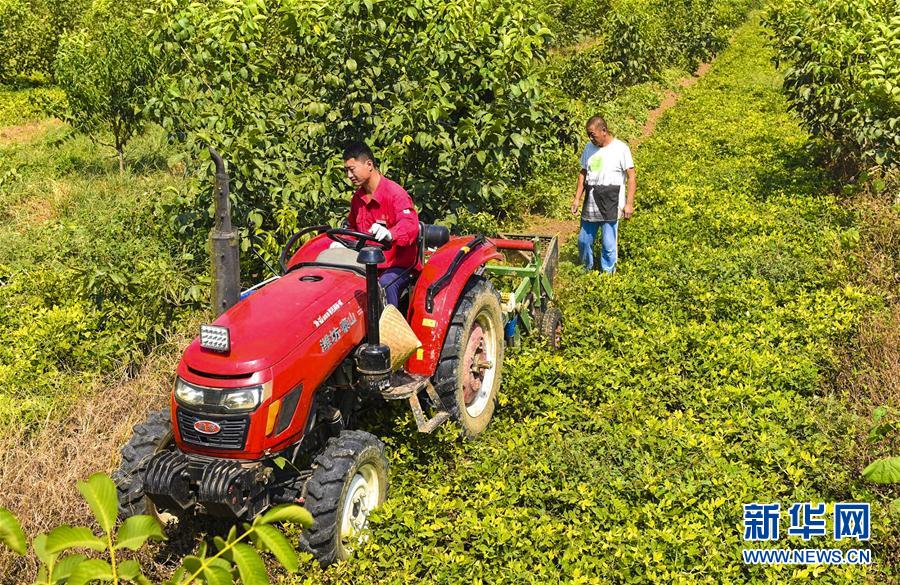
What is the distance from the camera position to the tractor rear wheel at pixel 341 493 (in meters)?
3.75

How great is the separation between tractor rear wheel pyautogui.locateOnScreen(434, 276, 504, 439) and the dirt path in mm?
4180

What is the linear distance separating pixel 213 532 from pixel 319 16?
4306mm

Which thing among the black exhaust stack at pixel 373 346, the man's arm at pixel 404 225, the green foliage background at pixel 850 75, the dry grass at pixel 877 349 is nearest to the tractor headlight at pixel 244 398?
the black exhaust stack at pixel 373 346

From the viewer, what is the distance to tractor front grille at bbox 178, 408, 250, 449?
3.62 metres

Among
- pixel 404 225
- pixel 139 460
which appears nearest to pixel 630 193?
pixel 404 225

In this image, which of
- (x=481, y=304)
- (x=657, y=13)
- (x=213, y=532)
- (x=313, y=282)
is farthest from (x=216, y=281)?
(x=657, y=13)

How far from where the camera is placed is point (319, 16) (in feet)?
21.2

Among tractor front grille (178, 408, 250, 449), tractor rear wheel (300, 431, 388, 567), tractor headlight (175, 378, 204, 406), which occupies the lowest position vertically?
tractor rear wheel (300, 431, 388, 567)

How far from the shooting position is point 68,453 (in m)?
4.47

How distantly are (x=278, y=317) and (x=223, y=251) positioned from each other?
0.50 m

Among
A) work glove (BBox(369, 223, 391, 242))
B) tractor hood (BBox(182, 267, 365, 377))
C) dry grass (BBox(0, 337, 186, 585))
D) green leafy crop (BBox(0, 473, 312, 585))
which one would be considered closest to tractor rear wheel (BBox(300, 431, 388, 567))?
tractor hood (BBox(182, 267, 365, 377))

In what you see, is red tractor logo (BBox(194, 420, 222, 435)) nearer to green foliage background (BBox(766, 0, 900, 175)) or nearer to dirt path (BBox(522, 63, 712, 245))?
dirt path (BBox(522, 63, 712, 245))

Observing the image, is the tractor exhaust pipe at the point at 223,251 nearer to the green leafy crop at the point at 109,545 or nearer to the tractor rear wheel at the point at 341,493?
the tractor rear wheel at the point at 341,493

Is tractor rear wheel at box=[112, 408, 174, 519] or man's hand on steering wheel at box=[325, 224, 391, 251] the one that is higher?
man's hand on steering wheel at box=[325, 224, 391, 251]
